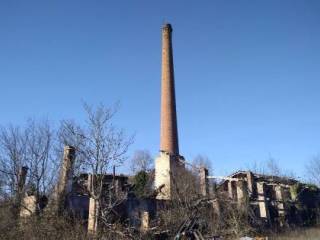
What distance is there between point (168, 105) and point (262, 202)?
10155 millimetres

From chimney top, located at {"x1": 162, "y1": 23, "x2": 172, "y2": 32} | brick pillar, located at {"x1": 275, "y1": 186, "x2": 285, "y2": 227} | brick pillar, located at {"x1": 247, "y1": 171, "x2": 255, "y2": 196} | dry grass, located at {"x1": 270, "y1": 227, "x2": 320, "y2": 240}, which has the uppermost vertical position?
chimney top, located at {"x1": 162, "y1": 23, "x2": 172, "y2": 32}

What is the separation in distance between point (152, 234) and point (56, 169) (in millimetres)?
8024

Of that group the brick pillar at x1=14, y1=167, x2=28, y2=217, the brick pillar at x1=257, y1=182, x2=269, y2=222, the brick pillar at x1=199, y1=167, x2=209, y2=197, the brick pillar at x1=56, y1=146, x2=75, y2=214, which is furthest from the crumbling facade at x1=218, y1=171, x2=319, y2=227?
the brick pillar at x1=14, y1=167, x2=28, y2=217

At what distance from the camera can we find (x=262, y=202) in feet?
72.0

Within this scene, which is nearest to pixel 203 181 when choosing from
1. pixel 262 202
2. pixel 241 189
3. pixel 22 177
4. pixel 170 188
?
pixel 241 189

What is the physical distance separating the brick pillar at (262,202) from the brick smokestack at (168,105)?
6.46 m

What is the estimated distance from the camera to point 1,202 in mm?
16016

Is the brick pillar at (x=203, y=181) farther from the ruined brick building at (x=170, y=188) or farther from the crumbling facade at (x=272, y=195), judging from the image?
the crumbling facade at (x=272, y=195)

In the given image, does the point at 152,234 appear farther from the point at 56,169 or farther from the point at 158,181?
the point at 158,181

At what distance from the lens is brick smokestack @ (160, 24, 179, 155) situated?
26531 mm

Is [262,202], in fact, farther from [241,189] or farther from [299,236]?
[299,236]

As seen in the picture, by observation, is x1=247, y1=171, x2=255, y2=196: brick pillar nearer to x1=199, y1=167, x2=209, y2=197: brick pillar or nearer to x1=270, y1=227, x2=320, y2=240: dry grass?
x1=199, y1=167, x2=209, y2=197: brick pillar

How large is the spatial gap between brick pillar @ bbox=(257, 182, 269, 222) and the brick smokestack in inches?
254

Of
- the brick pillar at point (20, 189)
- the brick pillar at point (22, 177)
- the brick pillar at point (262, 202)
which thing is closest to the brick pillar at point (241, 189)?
the brick pillar at point (262, 202)
